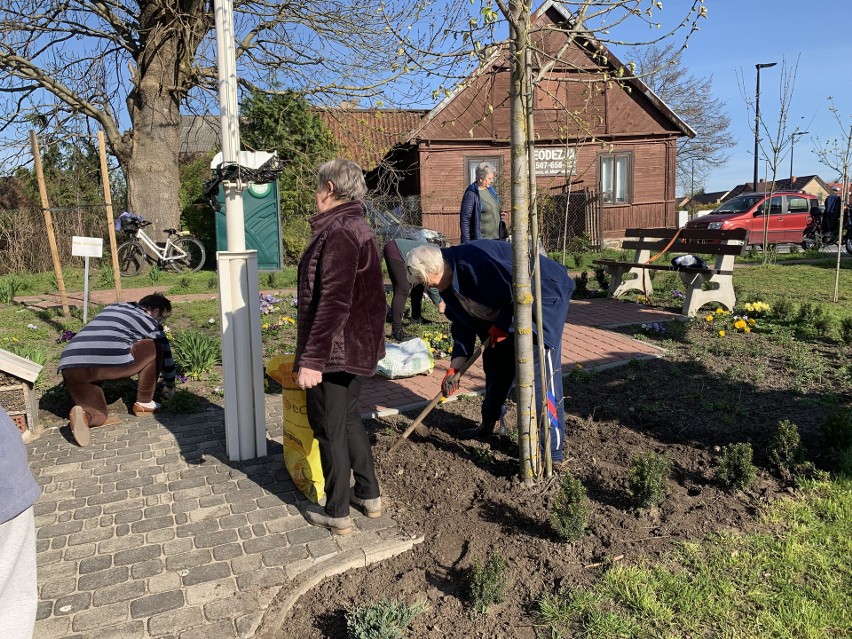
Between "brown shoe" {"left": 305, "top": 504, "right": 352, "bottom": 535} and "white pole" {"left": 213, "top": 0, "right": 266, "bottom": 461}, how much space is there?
0.96m

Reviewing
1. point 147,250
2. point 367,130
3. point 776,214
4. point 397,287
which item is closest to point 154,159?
point 147,250

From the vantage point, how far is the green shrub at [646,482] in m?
3.03

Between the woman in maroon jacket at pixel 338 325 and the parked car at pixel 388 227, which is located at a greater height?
the parked car at pixel 388 227

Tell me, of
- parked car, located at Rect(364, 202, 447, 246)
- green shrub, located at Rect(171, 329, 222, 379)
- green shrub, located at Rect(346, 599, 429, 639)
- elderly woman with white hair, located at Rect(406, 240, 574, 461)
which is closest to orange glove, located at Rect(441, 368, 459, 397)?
elderly woman with white hair, located at Rect(406, 240, 574, 461)

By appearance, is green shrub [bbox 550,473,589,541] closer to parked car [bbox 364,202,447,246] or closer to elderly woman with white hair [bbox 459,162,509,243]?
elderly woman with white hair [bbox 459,162,509,243]

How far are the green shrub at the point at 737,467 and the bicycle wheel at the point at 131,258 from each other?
11.9 m

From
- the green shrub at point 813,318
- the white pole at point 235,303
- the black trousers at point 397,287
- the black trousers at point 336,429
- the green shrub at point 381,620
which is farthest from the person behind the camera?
the black trousers at point 397,287

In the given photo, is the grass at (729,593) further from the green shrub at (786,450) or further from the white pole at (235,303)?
the white pole at (235,303)

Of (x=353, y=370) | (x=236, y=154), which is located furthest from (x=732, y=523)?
(x=236, y=154)

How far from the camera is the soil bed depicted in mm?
2611

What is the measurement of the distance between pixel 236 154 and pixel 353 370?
1.70 meters

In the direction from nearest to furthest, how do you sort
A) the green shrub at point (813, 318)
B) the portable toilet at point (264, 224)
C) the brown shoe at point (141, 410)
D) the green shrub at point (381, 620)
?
1. the green shrub at point (381, 620)
2. the brown shoe at point (141, 410)
3. the green shrub at point (813, 318)
4. the portable toilet at point (264, 224)

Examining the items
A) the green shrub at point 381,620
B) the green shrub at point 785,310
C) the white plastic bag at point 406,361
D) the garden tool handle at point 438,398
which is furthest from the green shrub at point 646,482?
the green shrub at point 785,310

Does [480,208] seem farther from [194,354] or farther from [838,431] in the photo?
[838,431]
